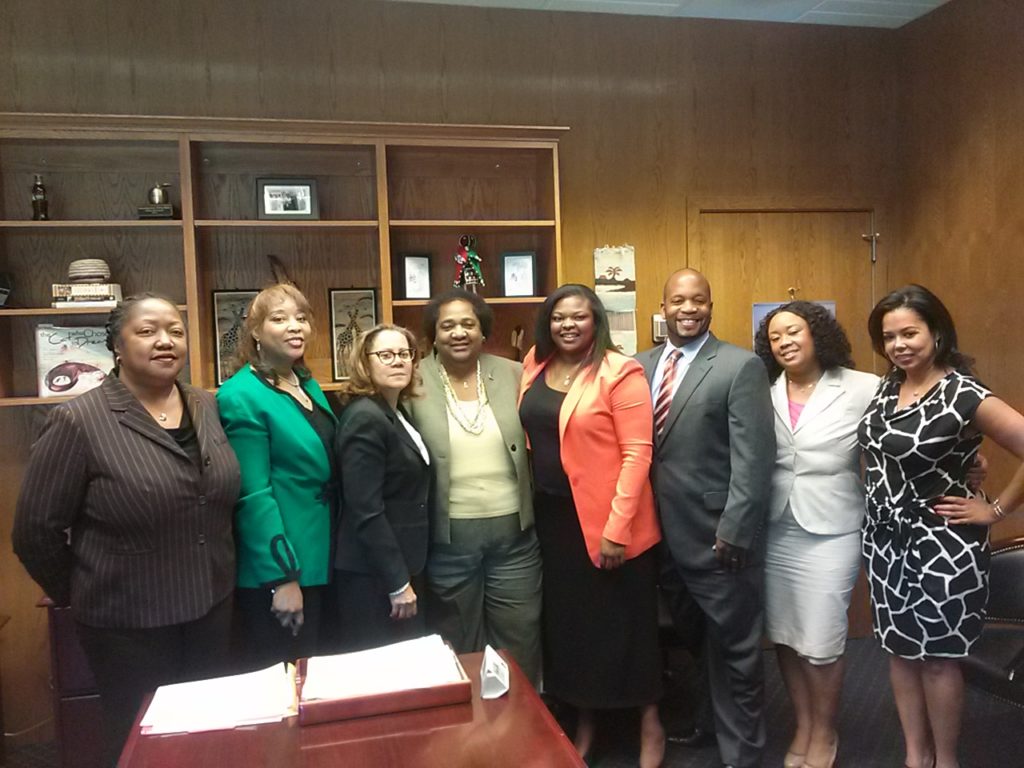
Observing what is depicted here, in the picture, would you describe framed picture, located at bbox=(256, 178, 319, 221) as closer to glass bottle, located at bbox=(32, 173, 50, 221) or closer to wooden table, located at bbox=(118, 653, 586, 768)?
glass bottle, located at bbox=(32, 173, 50, 221)

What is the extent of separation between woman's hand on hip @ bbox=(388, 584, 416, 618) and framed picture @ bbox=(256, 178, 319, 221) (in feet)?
5.54

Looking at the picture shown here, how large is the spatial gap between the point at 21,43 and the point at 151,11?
1.69 feet

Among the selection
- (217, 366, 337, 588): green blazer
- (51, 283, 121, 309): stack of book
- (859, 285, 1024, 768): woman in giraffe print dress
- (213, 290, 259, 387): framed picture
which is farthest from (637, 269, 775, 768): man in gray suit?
(51, 283, 121, 309): stack of book

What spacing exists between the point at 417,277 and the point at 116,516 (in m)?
1.73

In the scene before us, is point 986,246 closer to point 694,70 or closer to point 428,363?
point 694,70

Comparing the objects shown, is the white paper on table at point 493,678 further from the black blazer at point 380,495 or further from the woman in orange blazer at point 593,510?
the woman in orange blazer at point 593,510

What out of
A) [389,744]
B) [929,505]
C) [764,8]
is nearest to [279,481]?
[389,744]

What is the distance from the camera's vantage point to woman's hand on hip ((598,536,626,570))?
2252 millimetres

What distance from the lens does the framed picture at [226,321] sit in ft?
10.0

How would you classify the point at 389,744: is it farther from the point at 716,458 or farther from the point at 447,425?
the point at 716,458

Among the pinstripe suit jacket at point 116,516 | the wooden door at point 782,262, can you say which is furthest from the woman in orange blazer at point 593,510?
the wooden door at point 782,262

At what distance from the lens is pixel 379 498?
6.92 ft

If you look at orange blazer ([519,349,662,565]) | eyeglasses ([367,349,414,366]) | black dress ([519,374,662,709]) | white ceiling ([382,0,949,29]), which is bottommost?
black dress ([519,374,662,709])

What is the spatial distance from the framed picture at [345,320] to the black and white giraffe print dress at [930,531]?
2070mm
